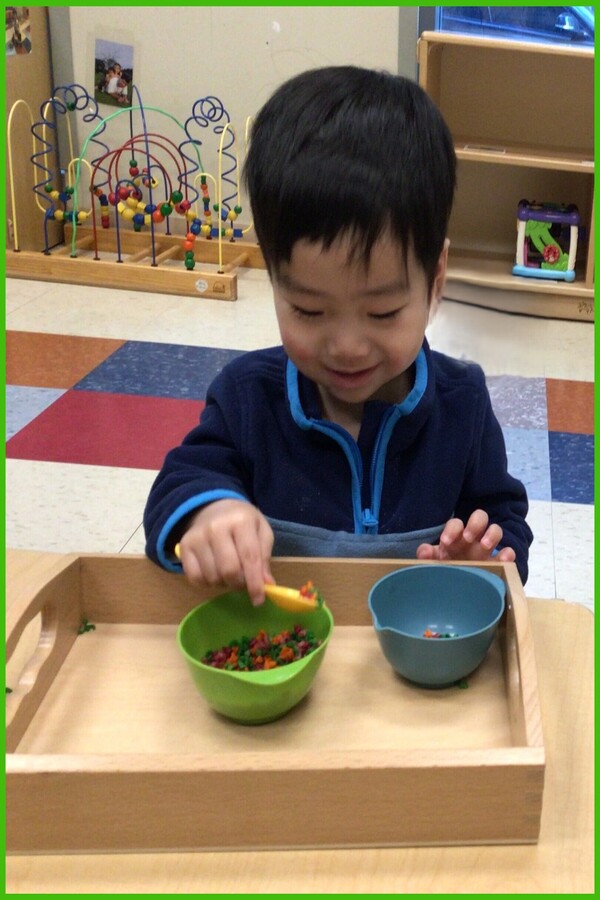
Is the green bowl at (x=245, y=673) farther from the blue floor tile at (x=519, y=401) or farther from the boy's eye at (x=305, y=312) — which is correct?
the blue floor tile at (x=519, y=401)

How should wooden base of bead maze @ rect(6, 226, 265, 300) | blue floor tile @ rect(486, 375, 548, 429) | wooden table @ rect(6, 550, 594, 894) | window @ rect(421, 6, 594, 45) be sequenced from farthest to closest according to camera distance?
1. wooden base of bead maze @ rect(6, 226, 265, 300)
2. window @ rect(421, 6, 594, 45)
3. blue floor tile @ rect(486, 375, 548, 429)
4. wooden table @ rect(6, 550, 594, 894)

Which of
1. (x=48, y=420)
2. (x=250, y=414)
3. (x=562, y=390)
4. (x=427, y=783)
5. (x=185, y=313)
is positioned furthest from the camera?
(x=185, y=313)

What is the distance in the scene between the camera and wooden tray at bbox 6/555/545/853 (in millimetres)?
489

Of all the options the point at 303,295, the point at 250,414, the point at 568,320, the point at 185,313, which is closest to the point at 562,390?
the point at 568,320

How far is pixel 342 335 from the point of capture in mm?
669

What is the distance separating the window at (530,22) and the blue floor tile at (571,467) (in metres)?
1.24

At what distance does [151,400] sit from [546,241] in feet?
4.19

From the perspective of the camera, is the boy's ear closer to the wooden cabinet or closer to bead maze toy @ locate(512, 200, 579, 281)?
the wooden cabinet

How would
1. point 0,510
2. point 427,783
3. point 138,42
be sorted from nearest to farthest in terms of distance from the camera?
point 427,783 → point 0,510 → point 138,42

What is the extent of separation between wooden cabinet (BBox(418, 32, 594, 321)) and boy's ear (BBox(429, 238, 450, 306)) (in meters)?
1.79

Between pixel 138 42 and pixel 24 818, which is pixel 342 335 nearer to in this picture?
pixel 24 818

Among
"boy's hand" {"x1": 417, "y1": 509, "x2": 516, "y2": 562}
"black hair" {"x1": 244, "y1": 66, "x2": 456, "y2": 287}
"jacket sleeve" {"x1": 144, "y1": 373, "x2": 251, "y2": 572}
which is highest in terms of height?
"black hair" {"x1": 244, "y1": 66, "x2": 456, "y2": 287}

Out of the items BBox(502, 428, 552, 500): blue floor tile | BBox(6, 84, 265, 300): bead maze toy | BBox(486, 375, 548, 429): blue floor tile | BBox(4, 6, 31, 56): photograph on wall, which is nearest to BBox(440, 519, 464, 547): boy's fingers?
BBox(502, 428, 552, 500): blue floor tile

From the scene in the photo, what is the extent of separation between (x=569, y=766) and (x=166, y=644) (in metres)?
0.28
